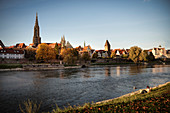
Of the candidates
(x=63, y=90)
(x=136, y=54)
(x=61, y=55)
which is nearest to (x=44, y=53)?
(x=61, y=55)

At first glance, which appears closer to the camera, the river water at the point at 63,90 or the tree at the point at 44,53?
the river water at the point at 63,90

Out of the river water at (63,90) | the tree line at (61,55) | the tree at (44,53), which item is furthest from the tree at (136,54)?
the river water at (63,90)

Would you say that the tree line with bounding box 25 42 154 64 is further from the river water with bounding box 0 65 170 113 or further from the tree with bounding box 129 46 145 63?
the river water with bounding box 0 65 170 113

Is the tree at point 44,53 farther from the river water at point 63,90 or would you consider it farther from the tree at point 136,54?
the tree at point 136,54

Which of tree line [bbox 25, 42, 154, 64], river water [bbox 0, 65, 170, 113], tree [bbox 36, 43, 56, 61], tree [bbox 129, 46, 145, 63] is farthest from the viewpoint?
tree [bbox 129, 46, 145, 63]

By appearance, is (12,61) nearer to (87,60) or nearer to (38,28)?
(87,60)

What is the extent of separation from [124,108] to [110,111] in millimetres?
1025

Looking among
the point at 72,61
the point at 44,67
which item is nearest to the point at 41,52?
the point at 44,67

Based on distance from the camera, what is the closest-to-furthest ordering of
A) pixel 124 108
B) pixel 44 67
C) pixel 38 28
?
1. pixel 124 108
2. pixel 44 67
3. pixel 38 28

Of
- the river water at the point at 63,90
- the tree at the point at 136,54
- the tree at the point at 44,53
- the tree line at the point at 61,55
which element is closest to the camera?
the river water at the point at 63,90

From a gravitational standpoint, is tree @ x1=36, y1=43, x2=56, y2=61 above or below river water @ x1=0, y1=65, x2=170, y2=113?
above

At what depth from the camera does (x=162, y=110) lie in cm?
781

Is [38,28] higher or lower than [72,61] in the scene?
higher

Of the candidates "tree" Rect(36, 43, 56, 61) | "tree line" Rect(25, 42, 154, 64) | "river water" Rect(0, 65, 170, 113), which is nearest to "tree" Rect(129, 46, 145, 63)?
"tree line" Rect(25, 42, 154, 64)
